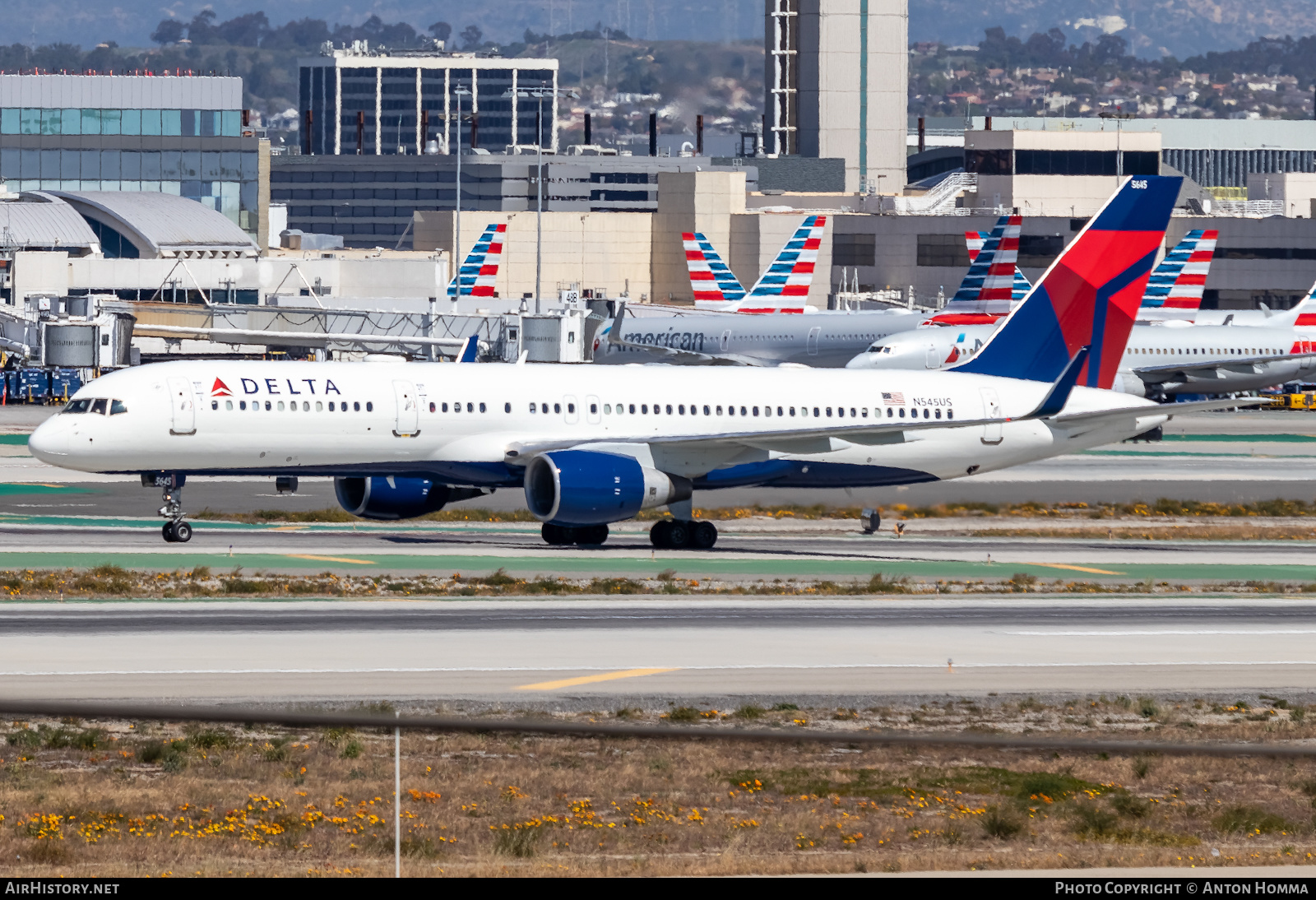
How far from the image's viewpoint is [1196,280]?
122 metres

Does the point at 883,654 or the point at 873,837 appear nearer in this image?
the point at 873,837

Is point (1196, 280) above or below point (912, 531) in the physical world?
above

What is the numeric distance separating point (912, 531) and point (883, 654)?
2169 cm

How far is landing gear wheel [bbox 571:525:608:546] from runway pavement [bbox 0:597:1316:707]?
356 inches

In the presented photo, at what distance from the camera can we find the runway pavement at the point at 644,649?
26516mm

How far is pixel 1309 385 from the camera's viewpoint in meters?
114

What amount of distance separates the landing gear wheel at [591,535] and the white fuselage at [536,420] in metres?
2.04

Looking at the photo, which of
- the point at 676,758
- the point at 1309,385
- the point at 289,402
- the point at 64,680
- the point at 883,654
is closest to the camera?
the point at 676,758

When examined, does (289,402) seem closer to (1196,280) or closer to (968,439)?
(968,439)

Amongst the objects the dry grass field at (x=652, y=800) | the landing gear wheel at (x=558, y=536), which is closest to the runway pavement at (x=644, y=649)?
the dry grass field at (x=652, y=800)

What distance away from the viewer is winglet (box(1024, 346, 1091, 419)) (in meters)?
46.2

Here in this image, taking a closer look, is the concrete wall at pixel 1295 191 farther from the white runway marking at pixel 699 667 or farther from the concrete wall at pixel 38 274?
the white runway marking at pixel 699 667
